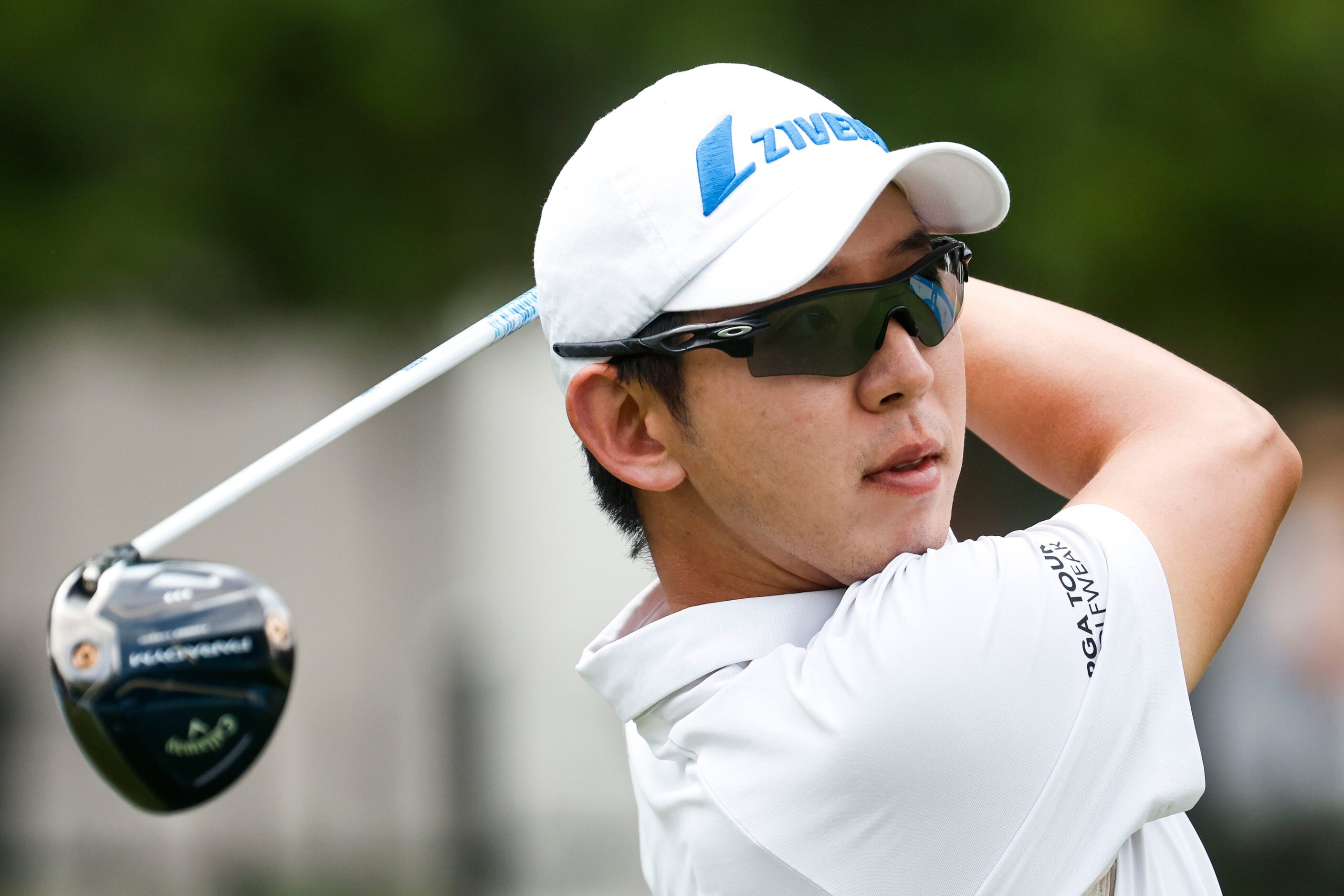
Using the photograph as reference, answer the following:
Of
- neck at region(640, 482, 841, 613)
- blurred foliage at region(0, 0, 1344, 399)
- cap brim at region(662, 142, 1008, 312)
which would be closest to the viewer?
cap brim at region(662, 142, 1008, 312)

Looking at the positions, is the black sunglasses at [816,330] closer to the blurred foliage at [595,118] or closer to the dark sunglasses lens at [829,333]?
the dark sunglasses lens at [829,333]

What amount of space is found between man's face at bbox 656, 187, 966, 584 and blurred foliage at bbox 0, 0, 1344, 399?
4.43 metres

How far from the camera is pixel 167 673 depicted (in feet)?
5.38

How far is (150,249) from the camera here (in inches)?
259

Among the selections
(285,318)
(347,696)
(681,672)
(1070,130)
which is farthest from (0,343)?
(681,672)

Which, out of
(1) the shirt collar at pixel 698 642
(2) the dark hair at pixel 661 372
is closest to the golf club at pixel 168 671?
(1) the shirt collar at pixel 698 642

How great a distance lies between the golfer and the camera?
1595 millimetres

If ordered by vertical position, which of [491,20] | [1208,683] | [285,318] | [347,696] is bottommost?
[1208,683]

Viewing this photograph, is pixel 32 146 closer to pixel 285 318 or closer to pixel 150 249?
pixel 150 249

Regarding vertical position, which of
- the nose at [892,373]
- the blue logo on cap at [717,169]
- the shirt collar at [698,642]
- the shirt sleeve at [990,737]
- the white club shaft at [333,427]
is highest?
the blue logo on cap at [717,169]

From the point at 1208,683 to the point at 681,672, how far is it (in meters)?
6.39

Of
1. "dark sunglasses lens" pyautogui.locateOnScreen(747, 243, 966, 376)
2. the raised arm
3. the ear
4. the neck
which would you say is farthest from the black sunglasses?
the raised arm

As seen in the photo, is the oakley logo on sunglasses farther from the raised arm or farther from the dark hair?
the raised arm

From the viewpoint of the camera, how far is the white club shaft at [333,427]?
6.13 ft
